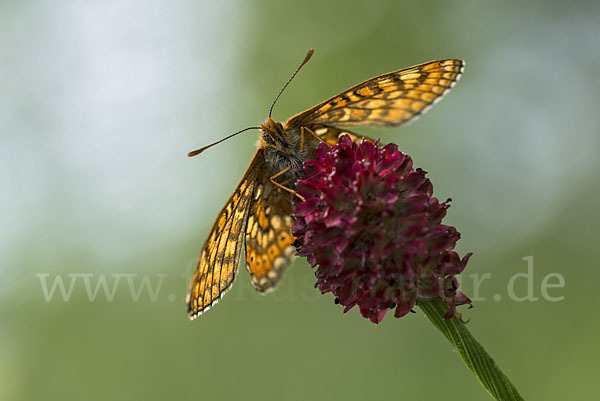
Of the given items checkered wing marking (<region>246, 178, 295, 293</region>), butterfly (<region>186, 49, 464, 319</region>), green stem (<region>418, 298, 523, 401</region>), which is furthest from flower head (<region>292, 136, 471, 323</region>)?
checkered wing marking (<region>246, 178, 295, 293</region>)

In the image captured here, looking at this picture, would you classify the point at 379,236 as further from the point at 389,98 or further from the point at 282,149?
the point at 389,98

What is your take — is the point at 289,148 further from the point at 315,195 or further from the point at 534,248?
the point at 534,248

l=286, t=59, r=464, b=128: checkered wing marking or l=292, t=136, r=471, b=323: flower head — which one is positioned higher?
l=286, t=59, r=464, b=128: checkered wing marking

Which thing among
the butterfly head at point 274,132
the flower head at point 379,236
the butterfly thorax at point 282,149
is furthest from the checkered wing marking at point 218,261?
the flower head at point 379,236

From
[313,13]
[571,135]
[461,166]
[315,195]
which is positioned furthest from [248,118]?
[315,195]

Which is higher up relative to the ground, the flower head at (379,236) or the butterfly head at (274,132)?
the butterfly head at (274,132)

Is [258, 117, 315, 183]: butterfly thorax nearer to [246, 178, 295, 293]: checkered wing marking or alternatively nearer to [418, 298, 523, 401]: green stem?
[246, 178, 295, 293]: checkered wing marking

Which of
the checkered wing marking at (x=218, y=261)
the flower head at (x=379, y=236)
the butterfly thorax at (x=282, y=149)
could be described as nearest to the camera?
the flower head at (x=379, y=236)

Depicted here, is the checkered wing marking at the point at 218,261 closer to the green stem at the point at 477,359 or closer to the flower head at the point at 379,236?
the flower head at the point at 379,236

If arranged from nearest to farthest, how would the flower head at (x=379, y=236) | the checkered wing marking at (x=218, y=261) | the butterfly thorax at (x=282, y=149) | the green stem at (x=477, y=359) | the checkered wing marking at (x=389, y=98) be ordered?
the green stem at (x=477, y=359)
the flower head at (x=379, y=236)
the checkered wing marking at (x=389, y=98)
the butterfly thorax at (x=282, y=149)
the checkered wing marking at (x=218, y=261)
